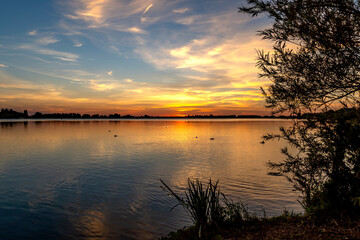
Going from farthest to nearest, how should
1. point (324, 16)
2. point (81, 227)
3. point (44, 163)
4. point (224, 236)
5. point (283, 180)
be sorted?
point (44, 163) → point (283, 180) → point (81, 227) → point (224, 236) → point (324, 16)

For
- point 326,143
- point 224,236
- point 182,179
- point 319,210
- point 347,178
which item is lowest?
point 182,179

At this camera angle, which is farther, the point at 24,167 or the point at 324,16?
the point at 24,167

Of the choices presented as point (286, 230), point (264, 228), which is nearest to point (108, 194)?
point (264, 228)

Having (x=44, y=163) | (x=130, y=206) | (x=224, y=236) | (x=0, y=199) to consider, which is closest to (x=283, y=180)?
(x=130, y=206)

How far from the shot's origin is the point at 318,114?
7.60m

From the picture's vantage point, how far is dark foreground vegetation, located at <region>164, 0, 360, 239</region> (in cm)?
686

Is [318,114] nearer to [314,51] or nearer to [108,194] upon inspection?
[314,51]

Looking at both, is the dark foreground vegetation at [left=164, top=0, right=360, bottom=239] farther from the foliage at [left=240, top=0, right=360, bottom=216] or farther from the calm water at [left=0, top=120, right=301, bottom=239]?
the calm water at [left=0, top=120, right=301, bottom=239]

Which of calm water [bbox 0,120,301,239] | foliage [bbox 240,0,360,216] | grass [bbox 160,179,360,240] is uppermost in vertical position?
foliage [bbox 240,0,360,216]

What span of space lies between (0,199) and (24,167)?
11.3m

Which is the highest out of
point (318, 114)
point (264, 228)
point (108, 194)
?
point (318, 114)

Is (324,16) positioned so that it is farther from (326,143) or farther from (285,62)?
(326,143)

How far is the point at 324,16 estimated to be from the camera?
704cm

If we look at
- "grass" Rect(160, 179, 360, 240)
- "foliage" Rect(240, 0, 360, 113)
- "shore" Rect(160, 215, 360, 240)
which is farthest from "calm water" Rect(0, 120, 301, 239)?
"foliage" Rect(240, 0, 360, 113)
